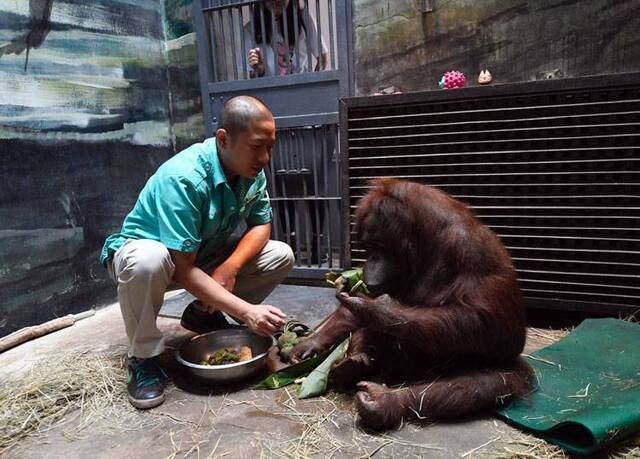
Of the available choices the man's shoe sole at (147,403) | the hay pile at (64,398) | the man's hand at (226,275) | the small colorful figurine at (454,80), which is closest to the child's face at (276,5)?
the small colorful figurine at (454,80)

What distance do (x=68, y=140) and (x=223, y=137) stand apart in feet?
6.18

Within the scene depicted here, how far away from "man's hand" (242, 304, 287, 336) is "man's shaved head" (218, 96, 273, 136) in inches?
37.5

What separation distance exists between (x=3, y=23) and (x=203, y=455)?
10.6 ft

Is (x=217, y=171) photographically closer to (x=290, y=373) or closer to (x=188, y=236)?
(x=188, y=236)

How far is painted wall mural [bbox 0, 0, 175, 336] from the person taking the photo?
338 cm

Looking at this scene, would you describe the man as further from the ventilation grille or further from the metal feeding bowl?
the ventilation grille

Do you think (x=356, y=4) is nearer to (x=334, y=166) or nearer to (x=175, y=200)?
(x=334, y=166)

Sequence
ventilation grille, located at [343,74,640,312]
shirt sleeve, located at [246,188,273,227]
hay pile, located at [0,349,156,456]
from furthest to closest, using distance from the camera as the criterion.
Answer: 1. shirt sleeve, located at [246,188,273,227]
2. ventilation grille, located at [343,74,640,312]
3. hay pile, located at [0,349,156,456]

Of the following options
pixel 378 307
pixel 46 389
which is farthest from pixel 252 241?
pixel 46 389

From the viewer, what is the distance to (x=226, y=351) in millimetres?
2557

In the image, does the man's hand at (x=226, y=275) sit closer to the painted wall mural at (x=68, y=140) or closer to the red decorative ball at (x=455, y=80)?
the painted wall mural at (x=68, y=140)

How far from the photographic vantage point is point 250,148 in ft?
8.26

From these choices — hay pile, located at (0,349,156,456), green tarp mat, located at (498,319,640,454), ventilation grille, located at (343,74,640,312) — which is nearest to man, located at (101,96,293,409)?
hay pile, located at (0,349,156,456)

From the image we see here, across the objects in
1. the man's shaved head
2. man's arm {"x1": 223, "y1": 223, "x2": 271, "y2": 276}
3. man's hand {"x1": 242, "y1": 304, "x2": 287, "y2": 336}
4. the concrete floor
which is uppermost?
the man's shaved head
